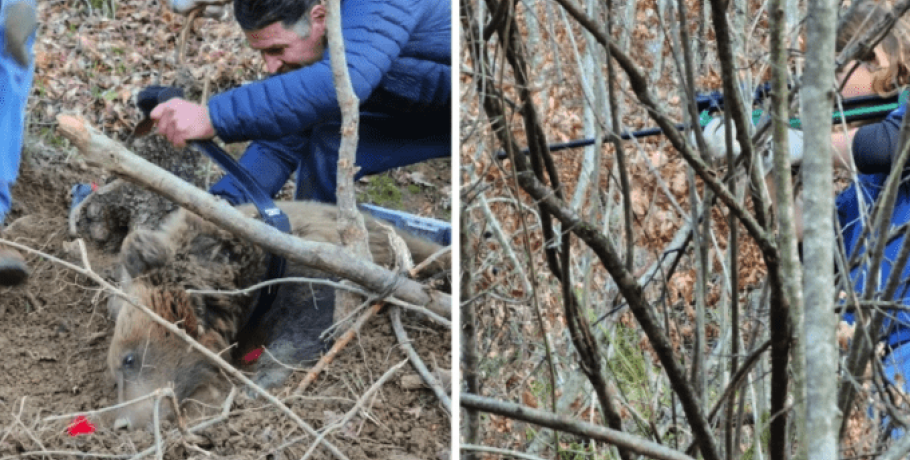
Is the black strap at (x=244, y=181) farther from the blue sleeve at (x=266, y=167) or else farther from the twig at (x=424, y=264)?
the twig at (x=424, y=264)

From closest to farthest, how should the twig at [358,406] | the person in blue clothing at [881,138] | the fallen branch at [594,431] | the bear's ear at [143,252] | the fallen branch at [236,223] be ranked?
the fallen branch at [594,431], the fallen branch at [236,223], the twig at [358,406], the bear's ear at [143,252], the person in blue clothing at [881,138]

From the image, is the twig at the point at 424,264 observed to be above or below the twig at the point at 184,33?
below

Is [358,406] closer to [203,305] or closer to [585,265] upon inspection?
[203,305]

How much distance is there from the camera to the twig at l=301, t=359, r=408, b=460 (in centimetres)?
181

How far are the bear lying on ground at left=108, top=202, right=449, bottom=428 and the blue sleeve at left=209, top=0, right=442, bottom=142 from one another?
160mm

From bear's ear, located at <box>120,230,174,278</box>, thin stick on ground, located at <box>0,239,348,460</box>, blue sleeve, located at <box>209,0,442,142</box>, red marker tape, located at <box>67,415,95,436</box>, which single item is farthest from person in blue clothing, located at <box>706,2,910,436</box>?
red marker tape, located at <box>67,415,95,436</box>

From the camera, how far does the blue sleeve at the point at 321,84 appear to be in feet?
6.04

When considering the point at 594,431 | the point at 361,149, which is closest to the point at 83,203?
the point at 361,149

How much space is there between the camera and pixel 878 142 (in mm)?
2107

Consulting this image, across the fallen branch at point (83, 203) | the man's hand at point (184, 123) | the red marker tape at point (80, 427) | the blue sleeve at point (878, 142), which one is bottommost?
the red marker tape at point (80, 427)

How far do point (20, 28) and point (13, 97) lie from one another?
0.12m

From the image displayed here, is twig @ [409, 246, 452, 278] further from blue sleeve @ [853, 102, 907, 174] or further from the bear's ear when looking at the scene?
blue sleeve @ [853, 102, 907, 174]

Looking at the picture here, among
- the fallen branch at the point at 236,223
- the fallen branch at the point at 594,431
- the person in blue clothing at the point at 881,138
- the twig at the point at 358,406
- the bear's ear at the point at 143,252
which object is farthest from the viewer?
the person in blue clothing at the point at 881,138

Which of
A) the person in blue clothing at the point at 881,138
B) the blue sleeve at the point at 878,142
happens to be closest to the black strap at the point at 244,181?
the person in blue clothing at the point at 881,138
